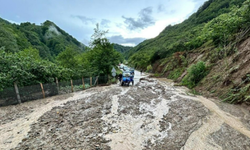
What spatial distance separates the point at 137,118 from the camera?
21.0 feet

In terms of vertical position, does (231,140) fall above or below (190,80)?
below

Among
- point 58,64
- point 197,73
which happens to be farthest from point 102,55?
point 197,73

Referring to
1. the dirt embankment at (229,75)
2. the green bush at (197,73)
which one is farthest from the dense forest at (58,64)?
the dirt embankment at (229,75)

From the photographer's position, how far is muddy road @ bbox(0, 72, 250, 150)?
4.25m

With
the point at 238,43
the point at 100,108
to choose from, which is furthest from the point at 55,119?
the point at 238,43

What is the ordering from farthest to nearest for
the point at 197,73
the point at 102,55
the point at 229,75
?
the point at 102,55 < the point at 197,73 < the point at 229,75

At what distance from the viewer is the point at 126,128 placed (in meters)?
5.41

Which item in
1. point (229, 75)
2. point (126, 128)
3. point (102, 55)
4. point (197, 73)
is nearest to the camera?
point (126, 128)

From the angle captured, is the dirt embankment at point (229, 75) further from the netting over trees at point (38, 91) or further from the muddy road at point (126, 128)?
the netting over trees at point (38, 91)

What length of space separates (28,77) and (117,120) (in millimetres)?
7977

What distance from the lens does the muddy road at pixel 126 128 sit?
425 cm

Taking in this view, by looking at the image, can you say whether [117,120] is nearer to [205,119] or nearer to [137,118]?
[137,118]

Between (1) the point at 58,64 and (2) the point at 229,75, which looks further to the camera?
(1) the point at 58,64

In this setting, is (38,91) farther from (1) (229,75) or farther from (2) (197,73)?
(2) (197,73)
